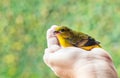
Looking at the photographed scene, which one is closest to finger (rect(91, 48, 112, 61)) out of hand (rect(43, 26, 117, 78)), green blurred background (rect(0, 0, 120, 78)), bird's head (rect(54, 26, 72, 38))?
hand (rect(43, 26, 117, 78))

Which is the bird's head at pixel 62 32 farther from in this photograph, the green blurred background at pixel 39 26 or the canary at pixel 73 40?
the green blurred background at pixel 39 26

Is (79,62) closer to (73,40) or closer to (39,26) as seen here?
(73,40)

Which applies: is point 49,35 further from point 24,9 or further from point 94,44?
point 24,9

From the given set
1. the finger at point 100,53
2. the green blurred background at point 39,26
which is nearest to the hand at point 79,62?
the finger at point 100,53

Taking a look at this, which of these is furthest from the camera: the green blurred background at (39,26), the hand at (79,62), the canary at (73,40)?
the green blurred background at (39,26)

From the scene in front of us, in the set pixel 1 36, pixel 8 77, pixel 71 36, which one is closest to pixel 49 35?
pixel 71 36
